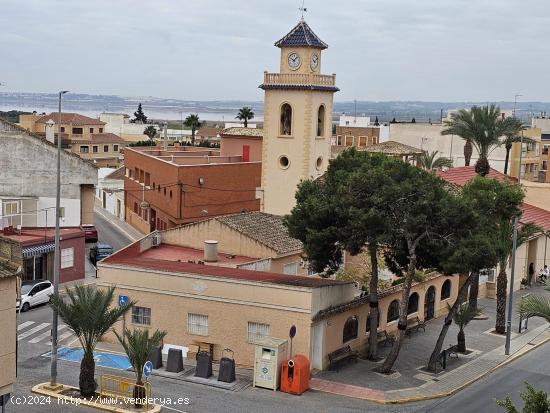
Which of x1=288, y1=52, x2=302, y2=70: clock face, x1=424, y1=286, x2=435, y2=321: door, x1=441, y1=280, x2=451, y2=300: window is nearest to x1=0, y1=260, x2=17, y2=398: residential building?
x1=424, y1=286, x2=435, y2=321: door

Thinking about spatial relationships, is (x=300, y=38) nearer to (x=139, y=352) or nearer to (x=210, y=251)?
(x=210, y=251)

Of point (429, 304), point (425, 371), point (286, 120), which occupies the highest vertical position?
point (286, 120)

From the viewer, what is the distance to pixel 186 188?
54.4 meters

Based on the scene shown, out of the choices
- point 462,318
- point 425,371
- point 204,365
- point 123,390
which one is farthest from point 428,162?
point 123,390

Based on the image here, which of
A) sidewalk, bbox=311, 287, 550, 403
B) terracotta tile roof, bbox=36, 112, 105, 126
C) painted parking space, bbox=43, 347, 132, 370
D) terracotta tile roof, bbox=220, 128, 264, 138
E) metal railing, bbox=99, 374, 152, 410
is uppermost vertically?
terracotta tile roof, bbox=36, 112, 105, 126

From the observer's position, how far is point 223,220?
120 ft

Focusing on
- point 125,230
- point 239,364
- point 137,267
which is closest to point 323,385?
point 239,364

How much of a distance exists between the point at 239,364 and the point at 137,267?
5.35 m

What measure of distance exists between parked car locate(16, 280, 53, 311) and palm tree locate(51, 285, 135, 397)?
1229 centimetres

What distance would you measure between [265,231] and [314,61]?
1112 centimetres

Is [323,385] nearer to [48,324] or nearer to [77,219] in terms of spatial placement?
[48,324]

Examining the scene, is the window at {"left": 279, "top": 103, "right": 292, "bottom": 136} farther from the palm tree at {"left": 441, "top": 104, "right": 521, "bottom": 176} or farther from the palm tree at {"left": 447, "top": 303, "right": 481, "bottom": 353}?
the palm tree at {"left": 447, "top": 303, "right": 481, "bottom": 353}

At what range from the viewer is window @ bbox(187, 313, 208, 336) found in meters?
28.4

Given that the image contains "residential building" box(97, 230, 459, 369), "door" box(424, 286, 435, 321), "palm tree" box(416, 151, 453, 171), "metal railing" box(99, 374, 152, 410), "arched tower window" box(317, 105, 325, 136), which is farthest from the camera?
"palm tree" box(416, 151, 453, 171)
